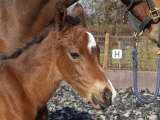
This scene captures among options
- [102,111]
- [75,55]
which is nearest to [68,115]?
[102,111]

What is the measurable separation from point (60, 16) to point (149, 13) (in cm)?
143

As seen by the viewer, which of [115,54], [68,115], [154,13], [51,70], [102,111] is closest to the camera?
[51,70]

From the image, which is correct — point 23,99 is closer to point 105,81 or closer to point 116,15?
point 105,81

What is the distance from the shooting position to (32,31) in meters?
3.97

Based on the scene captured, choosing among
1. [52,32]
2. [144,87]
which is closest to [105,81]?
[52,32]

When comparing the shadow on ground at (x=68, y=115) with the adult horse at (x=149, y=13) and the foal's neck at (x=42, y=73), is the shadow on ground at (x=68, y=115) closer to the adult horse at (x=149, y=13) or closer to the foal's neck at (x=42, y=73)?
the adult horse at (x=149, y=13)

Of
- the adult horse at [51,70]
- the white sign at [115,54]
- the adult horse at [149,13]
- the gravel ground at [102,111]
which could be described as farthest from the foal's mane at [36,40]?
the white sign at [115,54]

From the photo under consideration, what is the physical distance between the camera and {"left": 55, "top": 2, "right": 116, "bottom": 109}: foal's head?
271 cm

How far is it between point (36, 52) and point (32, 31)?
3.39 feet

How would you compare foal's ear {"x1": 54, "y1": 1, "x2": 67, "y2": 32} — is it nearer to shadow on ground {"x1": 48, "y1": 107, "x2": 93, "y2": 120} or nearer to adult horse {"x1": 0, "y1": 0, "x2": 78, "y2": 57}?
adult horse {"x1": 0, "y1": 0, "x2": 78, "y2": 57}

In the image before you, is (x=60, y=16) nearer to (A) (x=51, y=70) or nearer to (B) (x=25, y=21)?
(A) (x=51, y=70)

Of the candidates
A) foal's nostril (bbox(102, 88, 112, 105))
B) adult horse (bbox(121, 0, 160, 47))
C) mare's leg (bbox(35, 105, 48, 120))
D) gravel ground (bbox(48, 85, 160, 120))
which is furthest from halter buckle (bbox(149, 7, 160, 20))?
gravel ground (bbox(48, 85, 160, 120))

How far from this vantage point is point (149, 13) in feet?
12.2

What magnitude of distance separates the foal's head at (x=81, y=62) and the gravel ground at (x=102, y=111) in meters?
2.92
